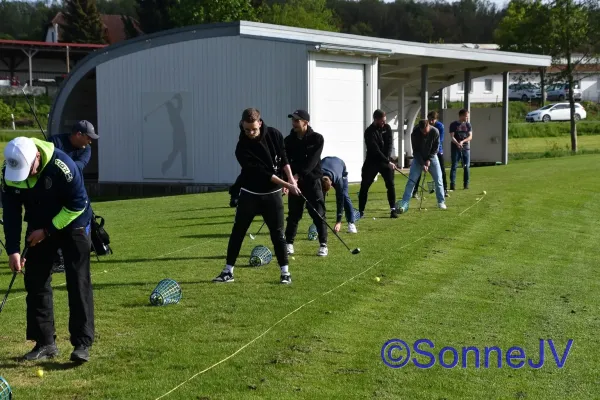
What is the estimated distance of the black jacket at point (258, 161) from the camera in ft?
29.4

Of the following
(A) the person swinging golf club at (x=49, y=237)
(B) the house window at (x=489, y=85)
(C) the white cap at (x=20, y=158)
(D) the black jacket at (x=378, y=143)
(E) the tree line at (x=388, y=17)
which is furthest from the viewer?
(E) the tree line at (x=388, y=17)

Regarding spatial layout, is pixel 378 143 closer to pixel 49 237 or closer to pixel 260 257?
pixel 260 257

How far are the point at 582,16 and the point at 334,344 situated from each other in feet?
105

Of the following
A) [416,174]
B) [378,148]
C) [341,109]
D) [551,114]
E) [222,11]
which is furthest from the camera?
[551,114]

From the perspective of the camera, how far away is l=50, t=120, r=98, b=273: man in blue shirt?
369 inches

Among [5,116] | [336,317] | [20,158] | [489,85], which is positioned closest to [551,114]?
[489,85]

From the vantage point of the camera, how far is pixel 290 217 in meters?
11.3

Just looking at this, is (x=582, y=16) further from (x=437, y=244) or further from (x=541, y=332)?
(x=541, y=332)

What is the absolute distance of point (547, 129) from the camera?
52062mm

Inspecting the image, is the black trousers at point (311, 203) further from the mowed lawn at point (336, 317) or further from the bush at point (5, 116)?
the bush at point (5, 116)

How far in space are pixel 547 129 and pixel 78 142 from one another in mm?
45973

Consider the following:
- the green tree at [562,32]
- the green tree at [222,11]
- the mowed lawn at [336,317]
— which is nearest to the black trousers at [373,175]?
the mowed lawn at [336,317]

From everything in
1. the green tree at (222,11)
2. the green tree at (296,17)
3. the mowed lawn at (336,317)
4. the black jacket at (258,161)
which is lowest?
the mowed lawn at (336,317)

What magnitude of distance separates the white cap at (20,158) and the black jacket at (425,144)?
10.3 metres
